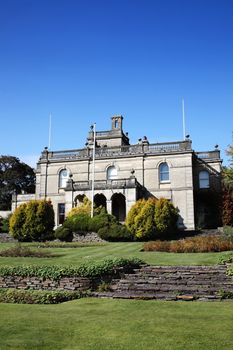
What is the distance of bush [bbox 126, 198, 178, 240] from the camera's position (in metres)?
34.7

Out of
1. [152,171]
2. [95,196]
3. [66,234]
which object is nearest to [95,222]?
[66,234]

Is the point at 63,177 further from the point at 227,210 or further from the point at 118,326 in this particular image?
the point at 118,326

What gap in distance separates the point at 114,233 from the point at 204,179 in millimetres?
17264

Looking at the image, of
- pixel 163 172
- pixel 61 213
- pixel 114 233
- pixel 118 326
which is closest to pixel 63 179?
pixel 61 213

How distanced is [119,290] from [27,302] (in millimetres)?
3411

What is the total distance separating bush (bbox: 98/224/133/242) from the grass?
21.1 m

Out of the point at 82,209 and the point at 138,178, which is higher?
the point at 138,178

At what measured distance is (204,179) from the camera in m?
45.6

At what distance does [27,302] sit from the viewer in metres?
12.5

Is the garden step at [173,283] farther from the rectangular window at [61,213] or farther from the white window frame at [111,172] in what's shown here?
the rectangular window at [61,213]

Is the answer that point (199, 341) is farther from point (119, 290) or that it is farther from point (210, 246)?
point (210, 246)

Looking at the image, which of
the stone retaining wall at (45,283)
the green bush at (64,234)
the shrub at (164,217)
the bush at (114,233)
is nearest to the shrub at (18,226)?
the green bush at (64,234)

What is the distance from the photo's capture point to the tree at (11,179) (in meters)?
66.2

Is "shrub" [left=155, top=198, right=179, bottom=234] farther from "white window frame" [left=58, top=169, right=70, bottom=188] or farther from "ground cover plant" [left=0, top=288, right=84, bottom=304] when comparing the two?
"ground cover plant" [left=0, top=288, right=84, bottom=304]
